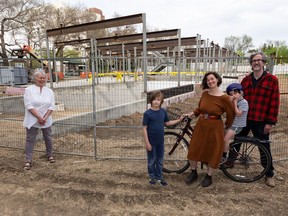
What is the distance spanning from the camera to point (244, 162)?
4176 mm

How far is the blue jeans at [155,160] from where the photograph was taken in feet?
11.9

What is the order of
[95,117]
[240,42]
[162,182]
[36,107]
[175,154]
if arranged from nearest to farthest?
[162,182] → [36,107] → [175,154] → [95,117] → [240,42]

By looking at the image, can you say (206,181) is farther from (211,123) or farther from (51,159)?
(51,159)

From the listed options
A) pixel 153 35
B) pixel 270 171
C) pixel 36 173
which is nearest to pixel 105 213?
pixel 36 173

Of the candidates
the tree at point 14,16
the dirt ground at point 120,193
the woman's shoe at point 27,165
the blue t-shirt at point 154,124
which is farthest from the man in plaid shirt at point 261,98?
the tree at point 14,16

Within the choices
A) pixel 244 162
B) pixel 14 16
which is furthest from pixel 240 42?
pixel 244 162

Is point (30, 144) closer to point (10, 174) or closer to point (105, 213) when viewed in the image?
point (10, 174)

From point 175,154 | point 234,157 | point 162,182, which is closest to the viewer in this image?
point 162,182

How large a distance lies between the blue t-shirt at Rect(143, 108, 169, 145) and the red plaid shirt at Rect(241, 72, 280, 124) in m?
1.49

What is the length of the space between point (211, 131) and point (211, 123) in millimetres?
126

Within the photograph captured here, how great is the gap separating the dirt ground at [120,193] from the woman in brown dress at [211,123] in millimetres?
469

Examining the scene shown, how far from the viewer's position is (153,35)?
13609mm

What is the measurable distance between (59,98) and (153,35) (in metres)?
8.72

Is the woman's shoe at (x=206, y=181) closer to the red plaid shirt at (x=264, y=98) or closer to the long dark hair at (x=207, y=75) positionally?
the red plaid shirt at (x=264, y=98)
